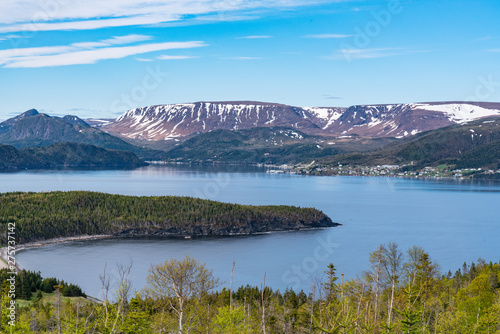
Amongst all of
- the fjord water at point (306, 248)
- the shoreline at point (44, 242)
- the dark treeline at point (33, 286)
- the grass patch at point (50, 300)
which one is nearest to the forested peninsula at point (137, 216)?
the shoreline at point (44, 242)

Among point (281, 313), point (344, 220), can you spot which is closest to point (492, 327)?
point (281, 313)

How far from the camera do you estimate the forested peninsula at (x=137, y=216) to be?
91812 millimetres

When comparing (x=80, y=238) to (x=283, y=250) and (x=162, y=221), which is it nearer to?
(x=162, y=221)

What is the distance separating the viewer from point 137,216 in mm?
98125

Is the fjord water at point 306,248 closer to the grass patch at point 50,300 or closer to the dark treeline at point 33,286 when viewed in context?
the dark treeline at point 33,286

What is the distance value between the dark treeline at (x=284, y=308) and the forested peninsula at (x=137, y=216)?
4652 cm

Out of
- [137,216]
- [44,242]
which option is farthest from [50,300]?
[137,216]

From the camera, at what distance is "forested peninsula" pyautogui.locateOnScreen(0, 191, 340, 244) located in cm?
9181

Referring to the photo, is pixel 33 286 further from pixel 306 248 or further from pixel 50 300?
pixel 306 248

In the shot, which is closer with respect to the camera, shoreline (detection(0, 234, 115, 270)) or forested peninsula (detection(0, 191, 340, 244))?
shoreline (detection(0, 234, 115, 270))

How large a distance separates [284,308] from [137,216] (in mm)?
63765

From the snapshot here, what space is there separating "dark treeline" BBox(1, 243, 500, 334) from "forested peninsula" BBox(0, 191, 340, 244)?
46522 mm

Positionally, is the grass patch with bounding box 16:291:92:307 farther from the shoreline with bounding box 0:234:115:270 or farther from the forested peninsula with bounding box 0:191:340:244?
the forested peninsula with bounding box 0:191:340:244

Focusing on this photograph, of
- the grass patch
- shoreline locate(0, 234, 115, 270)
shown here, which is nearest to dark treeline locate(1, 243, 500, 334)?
the grass patch
